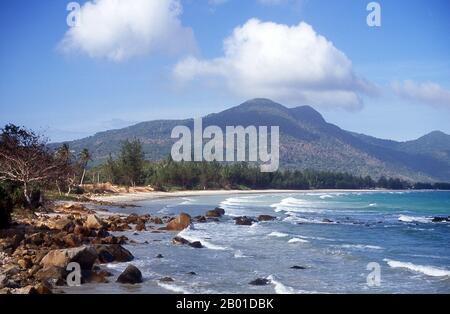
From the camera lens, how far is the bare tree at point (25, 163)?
30.6 m

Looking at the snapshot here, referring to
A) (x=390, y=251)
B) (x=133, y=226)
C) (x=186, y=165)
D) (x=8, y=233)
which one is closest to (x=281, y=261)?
(x=390, y=251)

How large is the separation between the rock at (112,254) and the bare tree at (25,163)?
12.7 meters

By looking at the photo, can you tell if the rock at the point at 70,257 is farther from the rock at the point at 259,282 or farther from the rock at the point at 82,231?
the rock at the point at 82,231

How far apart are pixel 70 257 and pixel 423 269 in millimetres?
13604

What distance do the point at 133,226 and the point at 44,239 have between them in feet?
39.1

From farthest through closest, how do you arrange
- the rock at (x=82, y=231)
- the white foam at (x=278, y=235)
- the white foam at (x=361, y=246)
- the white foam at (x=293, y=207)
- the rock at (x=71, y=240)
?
the white foam at (x=293, y=207), the white foam at (x=278, y=235), the white foam at (x=361, y=246), the rock at (x=82, y=231), the rock at (x=71, y=240)

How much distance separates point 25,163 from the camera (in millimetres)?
30656

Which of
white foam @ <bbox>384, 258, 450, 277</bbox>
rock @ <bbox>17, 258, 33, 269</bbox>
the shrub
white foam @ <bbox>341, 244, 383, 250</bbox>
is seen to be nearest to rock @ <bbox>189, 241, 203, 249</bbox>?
white foam @ <bbox>341, 244, 383, 250</bbox>

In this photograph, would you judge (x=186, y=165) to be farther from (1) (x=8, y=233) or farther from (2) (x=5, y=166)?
(1) (x=8, y=233)

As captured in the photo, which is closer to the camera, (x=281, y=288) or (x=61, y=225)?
(x=281, y=288)

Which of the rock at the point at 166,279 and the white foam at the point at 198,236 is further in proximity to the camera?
the white foam at the point at 198,236

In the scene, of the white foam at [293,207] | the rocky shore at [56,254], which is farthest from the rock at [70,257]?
the white foam at [293,207]

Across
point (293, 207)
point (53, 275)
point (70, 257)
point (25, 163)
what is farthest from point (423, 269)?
point (293, 207)

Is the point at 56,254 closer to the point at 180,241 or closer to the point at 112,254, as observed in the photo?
the point at 112,254
